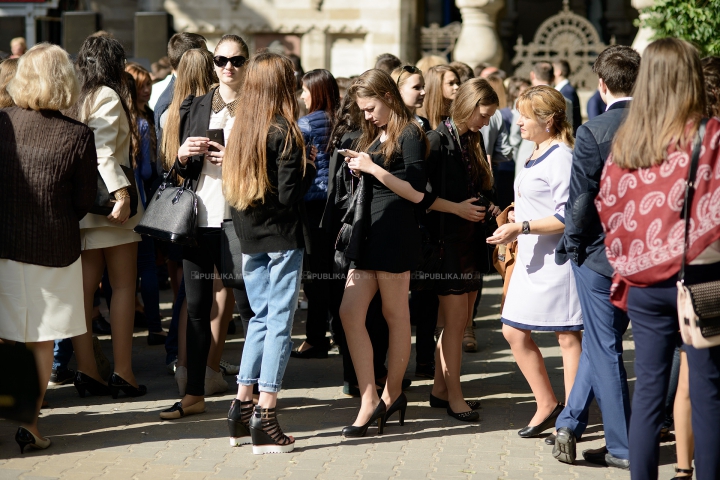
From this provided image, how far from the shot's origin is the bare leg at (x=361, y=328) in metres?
5.16

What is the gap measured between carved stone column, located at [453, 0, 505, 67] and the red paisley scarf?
12.3 m

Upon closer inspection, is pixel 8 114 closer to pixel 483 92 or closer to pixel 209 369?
pixel 209 369

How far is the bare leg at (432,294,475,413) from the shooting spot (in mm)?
5562

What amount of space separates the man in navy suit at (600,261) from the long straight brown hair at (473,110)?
95 centimetres

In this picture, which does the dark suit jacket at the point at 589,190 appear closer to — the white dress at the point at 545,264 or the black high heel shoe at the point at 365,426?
the white dress at the point at 545,264

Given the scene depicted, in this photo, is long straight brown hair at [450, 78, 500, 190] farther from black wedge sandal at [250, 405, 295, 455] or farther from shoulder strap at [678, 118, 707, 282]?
shoulder strap at [678, 118, 707, 282]

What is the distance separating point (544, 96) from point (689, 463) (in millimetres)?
2069

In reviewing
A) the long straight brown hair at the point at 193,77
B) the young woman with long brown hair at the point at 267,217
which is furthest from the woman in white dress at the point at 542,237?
the long straight brown hair at the point at 193,77

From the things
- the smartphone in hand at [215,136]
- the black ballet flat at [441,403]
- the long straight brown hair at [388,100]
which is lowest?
the black ballet flat at [441,403]

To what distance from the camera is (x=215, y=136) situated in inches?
200

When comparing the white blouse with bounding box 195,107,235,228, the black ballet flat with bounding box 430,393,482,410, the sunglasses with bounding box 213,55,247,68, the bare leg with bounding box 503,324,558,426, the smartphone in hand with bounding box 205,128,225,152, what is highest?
the sunglasses with bounding box 213,55,247,68

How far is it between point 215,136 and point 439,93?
1.83m

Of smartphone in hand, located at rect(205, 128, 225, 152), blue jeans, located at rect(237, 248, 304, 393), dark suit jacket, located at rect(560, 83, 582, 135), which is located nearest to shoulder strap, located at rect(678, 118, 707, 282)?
blue jeans, located at rect(237, 248, 304, 393)

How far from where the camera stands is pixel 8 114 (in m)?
4.82
